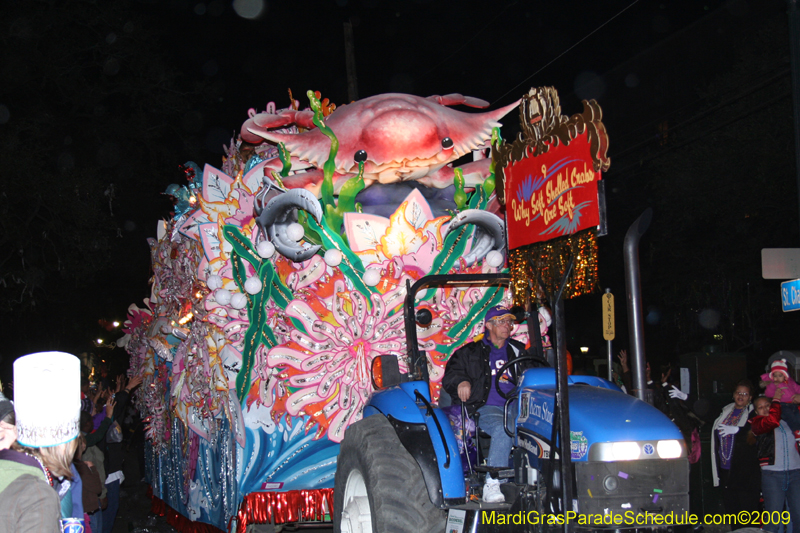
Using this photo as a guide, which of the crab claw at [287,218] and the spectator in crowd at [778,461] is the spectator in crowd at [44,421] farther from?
the spectator in crowd at [778,461]

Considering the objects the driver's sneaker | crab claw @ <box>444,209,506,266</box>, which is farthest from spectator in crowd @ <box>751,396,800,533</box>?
the driver's sneaker

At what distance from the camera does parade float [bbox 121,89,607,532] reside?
6.12 m

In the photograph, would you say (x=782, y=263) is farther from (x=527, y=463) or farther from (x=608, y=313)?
(x=527, y=463)

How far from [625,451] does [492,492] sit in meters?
1.00

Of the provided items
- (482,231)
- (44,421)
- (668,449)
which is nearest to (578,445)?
(668,449)

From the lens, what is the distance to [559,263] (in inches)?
145

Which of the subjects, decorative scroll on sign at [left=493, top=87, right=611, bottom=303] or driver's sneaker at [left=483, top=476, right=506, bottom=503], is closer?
decorative scroll on sign at [left=493, top=87, right=611, bottom=303]

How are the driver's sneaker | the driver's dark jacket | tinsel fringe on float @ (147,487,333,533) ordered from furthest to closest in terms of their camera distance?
tinsel fringe on float @ (147,487,333,533), the driver's dark jacket, the driver's sneaker

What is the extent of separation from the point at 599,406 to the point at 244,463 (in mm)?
3519

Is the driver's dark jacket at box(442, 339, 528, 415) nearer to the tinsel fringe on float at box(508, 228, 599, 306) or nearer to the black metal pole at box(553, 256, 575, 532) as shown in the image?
the tinsel fringe on float at box(508, 228, 599, 306)

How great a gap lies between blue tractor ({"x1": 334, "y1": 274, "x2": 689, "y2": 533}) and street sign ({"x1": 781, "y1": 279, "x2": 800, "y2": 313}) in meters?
3.08

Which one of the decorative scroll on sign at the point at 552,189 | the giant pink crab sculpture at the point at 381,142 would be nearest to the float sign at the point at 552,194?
the decorative scroll on sign at the point at 552,189

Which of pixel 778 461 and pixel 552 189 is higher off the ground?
pixel 552 189

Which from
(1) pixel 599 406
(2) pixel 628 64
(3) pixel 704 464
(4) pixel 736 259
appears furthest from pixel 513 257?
(2) pixel 628 64
